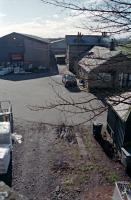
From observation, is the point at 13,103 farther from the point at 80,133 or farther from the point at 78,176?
the point at 78,176

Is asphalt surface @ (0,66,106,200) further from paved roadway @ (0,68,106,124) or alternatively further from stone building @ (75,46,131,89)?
stone building @ (75,46,131,89)

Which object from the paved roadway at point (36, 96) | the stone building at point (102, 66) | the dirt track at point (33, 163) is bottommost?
the dirt track at point (33, 163)

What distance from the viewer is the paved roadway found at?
926 inches

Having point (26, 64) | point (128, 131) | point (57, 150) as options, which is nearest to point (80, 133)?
point (57, 150)

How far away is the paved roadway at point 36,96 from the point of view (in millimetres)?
23516

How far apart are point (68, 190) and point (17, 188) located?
2.50 m

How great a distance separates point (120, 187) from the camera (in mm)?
11438

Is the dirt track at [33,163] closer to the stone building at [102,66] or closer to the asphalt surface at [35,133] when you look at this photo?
the asphalt surface at [35,133]

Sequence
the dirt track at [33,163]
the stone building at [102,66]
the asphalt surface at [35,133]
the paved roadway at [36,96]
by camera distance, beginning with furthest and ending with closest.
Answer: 1. the paved roadway at [36,96]
2. the asphalt surface at [35,133]
3. the dirt track at [33,163]
4. the stone building at [102,66]

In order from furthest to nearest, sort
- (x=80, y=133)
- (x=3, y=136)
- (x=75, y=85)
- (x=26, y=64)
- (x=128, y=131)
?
(x=26, y=64), (x=75, y=85), (x=80, y=133), (x=3, y=136), (x=128, y=131)

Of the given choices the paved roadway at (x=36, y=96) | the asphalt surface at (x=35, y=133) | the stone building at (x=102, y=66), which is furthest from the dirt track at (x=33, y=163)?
the stone building at (x=102, y=66)

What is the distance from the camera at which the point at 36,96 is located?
102 ft

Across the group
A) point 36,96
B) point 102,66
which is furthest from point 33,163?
point 36,96

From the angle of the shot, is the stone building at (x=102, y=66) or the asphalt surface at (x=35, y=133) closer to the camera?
the stone building at (x=102, y=66)
